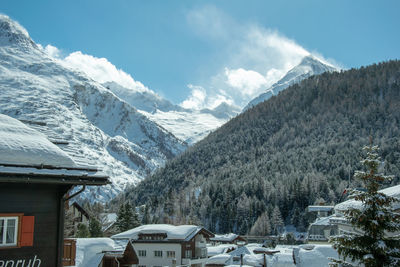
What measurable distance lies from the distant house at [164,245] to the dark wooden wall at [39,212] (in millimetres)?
38470

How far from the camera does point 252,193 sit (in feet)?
475

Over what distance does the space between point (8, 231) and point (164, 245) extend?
40.2 metres

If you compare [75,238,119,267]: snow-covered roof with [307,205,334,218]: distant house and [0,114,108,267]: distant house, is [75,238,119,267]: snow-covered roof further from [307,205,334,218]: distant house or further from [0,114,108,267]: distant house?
[307,205,334,218]: distant house

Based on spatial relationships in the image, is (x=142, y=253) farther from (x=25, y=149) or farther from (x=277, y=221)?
(x=277, y=221)

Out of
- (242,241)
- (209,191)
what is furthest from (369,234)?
(209,191)

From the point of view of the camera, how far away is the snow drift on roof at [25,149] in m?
11.0

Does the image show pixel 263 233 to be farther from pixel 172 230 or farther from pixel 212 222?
pixel 172 230

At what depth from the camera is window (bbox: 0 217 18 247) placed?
35.2ft

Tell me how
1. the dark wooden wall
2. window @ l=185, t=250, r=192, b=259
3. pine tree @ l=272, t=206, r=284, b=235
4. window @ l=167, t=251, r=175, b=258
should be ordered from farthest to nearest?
1. pine tree @ l=272, t=206, r=284, b=235
2. window @ l=185, t=250, r=192, b=259
3. window @ l=167, t=251, r=175, b=258
4. the dark wooden wall

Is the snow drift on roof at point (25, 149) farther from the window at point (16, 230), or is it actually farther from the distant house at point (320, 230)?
the distant house at point (320, 230)

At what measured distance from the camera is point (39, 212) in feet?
37.4

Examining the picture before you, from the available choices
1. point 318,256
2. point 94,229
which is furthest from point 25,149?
point 94,229

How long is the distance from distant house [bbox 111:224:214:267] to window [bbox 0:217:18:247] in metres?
39.2

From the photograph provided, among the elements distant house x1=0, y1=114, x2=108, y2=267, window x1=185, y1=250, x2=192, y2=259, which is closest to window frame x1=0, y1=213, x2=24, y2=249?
distant house x1=0, y1=114, x2=108, y2=267
